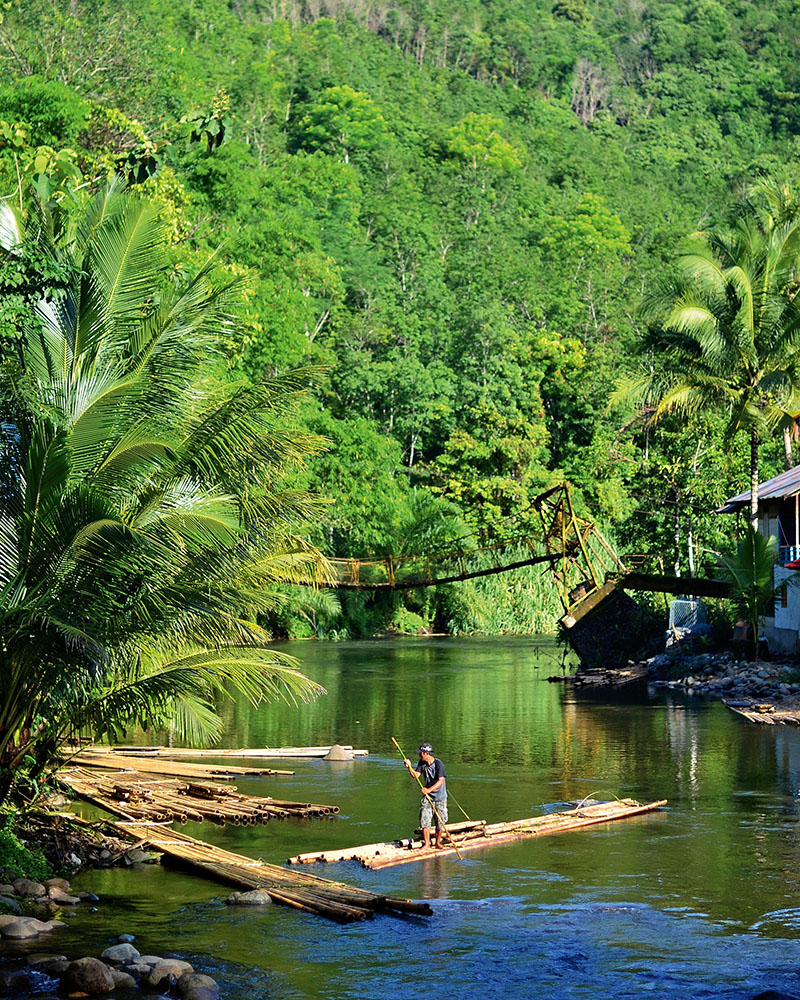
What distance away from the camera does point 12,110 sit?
44562mm

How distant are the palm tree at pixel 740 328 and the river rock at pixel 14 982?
31.1m

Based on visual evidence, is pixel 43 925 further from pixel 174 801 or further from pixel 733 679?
pixel 733 679

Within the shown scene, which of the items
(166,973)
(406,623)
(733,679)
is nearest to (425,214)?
(406,623)

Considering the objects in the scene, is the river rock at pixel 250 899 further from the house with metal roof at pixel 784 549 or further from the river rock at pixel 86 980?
the house with metal roof at pixel 784 549

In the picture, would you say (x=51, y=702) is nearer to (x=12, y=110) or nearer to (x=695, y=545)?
(x=12, y=110)

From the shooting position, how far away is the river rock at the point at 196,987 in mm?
11053

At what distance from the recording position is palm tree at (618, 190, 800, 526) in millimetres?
40438

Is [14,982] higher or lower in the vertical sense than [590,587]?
lower

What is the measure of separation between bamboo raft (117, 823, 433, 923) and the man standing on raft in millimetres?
1840

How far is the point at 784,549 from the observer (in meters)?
38.4

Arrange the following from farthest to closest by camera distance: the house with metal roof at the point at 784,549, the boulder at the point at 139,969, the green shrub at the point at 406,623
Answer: the green shrub at the point at 406,623 < the house with metal roof at the point at 784,549 < the boulder at the point at 139,969

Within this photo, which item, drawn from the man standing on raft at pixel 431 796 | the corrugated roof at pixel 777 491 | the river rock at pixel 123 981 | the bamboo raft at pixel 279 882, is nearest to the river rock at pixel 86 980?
the river rock at pixel 123 981

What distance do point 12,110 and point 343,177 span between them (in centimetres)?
3939

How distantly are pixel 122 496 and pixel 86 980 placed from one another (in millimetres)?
5734
